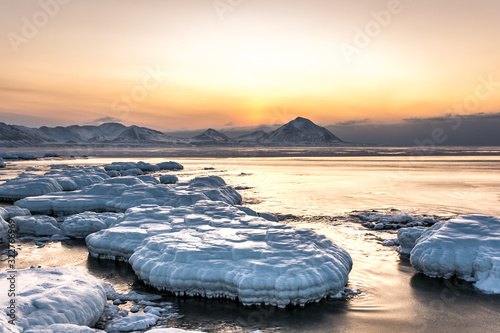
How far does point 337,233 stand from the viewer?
54.6 ft

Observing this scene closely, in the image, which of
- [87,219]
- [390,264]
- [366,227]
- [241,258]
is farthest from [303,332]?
[87,219]

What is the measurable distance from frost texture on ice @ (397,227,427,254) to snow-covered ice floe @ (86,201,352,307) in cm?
373

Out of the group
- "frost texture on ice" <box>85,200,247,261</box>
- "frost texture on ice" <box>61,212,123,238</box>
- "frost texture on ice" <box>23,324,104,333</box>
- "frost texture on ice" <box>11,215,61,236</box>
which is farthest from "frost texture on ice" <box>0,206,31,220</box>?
"frost texture on ice" <box>23,324,104,333</box>

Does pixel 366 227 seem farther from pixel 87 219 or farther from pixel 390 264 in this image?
pixel 87 219

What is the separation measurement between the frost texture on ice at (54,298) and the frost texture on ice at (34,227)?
7683 mm

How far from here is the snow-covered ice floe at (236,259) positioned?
9227 millimetres

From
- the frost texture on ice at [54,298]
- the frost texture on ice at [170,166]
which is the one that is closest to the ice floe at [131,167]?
the frost texture on ice at [170,166]

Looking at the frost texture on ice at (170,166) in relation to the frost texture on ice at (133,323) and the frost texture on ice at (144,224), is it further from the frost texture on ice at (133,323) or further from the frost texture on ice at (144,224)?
the frost texture on ice at (133,323)

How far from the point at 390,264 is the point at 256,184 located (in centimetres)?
2416

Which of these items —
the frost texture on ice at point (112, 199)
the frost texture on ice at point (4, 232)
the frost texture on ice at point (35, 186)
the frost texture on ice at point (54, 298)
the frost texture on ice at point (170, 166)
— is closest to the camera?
the frost texture on ice at point (54, 298)

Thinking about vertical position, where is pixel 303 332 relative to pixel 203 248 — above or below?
below

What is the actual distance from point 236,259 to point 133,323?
3091 millimetres

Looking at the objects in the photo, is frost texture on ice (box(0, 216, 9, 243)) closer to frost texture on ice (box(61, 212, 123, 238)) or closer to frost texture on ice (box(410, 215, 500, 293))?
frost texture on ice (box(61, 212, 123, 238))

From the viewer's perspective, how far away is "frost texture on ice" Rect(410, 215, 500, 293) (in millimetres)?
10633
